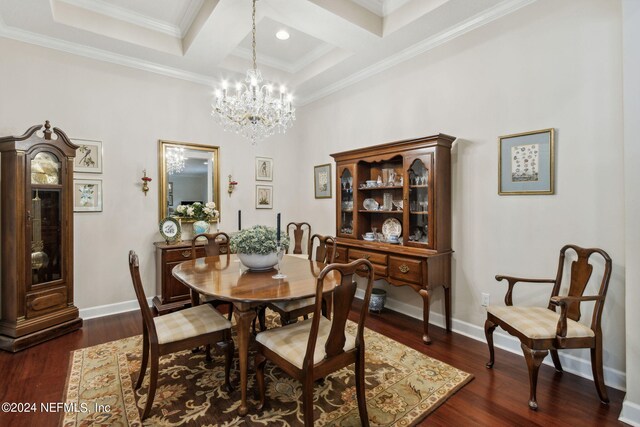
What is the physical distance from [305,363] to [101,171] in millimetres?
3346

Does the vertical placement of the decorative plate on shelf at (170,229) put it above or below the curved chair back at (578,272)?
above

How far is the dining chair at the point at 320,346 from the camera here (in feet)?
5.24

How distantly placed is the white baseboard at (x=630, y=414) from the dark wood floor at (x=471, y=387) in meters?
0.04

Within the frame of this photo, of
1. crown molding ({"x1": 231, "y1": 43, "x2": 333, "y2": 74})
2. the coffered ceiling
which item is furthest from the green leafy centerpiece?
crown molding ({"x1": 231, "y1": 43, "x2": 333, "y2": 74})

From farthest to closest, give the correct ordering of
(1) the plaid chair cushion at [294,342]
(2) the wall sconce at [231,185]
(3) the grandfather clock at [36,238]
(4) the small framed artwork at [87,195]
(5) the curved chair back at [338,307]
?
(2) the wall sconce at [231,185] < (4) the small framed artwork at [87,195] < (3) the grandfather clock at [36,238] < (1) the plaid chair cushion at [294,342] < (5) the curved chair back at [338,307]

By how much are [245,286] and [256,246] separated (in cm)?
37

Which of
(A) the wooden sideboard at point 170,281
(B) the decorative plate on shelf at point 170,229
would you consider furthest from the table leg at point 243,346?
(B) the decorative plate on shelf at point 170,229

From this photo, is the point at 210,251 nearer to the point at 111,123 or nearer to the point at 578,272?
the point at 111,123

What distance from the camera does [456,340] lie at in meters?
2.95

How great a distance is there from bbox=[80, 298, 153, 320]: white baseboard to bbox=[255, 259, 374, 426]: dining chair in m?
2.63

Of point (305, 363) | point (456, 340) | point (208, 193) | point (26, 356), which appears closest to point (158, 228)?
point (208, 193)

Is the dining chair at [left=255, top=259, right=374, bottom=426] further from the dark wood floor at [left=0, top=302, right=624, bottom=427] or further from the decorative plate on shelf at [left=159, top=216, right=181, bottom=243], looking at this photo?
the decorative plate on shelf at [left=159, top=216, right=181, bottom=243]

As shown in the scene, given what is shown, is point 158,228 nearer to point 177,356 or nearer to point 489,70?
point 177,356

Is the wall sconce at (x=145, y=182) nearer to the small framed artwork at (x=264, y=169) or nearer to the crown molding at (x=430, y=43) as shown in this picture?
the small framed artwork at (x=264, y=169)
